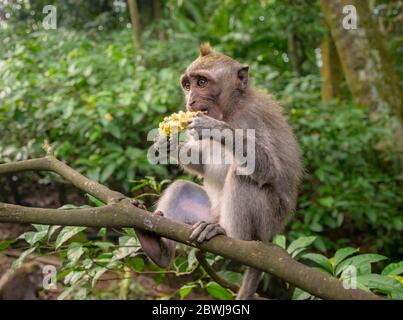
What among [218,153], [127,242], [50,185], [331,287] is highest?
[218,153]

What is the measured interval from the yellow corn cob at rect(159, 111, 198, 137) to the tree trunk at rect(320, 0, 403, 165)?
17.4 feet

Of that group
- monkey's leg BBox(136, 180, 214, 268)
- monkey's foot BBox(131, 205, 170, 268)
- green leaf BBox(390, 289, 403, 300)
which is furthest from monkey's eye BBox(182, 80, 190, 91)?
green leaf BBox(390, 289, 403, 300)

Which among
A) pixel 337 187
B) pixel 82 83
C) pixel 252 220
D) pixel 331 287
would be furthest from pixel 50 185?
pixel 331 287

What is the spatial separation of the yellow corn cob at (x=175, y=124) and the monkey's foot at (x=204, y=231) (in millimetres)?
842

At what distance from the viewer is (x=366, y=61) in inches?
335

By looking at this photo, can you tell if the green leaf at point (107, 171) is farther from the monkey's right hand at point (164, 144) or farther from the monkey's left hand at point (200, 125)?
the monkey's left hand at point (200, 125)

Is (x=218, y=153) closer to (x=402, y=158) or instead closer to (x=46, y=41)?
(x=402, y=158)

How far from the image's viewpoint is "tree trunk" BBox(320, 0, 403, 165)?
27.7 ft

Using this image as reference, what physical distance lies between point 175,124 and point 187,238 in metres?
1.10

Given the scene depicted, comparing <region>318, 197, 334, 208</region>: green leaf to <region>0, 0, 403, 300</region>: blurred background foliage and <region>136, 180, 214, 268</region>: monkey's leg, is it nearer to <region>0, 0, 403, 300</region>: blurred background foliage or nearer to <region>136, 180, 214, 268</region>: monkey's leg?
<region>0, 0, 403, 300</region>: blurred background foliage

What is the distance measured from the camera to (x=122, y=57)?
8102 mm

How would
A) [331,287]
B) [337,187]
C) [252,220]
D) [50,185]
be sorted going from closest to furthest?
[331,287]
[252,220]
[337,187]
[50,185]

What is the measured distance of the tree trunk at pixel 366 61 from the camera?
332 inches

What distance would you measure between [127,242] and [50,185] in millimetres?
5006
